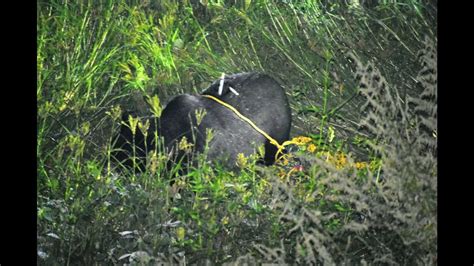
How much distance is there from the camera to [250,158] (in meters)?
4.30

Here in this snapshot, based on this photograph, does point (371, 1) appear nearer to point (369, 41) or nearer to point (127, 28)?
point (369, 41)

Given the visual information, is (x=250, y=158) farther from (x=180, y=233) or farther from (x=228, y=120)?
(x=180, y=233)

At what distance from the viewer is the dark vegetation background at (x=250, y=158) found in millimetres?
3461

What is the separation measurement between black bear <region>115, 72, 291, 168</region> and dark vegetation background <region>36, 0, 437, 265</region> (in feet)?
0.47

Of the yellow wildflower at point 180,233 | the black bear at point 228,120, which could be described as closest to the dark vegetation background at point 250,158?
the yellow wildflower at point 180,233

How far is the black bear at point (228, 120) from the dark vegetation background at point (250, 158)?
0.14 metres

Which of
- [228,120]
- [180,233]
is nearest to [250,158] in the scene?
[228,120]

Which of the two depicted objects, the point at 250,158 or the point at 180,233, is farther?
the point at 250,158

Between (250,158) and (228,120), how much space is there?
1.89 feet

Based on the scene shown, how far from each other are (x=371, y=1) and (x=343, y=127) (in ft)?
3.99

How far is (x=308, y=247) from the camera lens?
325 cm

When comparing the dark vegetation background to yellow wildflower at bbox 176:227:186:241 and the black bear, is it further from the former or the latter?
the black bear

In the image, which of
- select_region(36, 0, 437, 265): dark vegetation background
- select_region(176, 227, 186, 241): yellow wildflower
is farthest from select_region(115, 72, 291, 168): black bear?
select_region(176, 227, 186, 241): yellow wildflower

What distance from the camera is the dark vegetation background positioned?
3.46m
